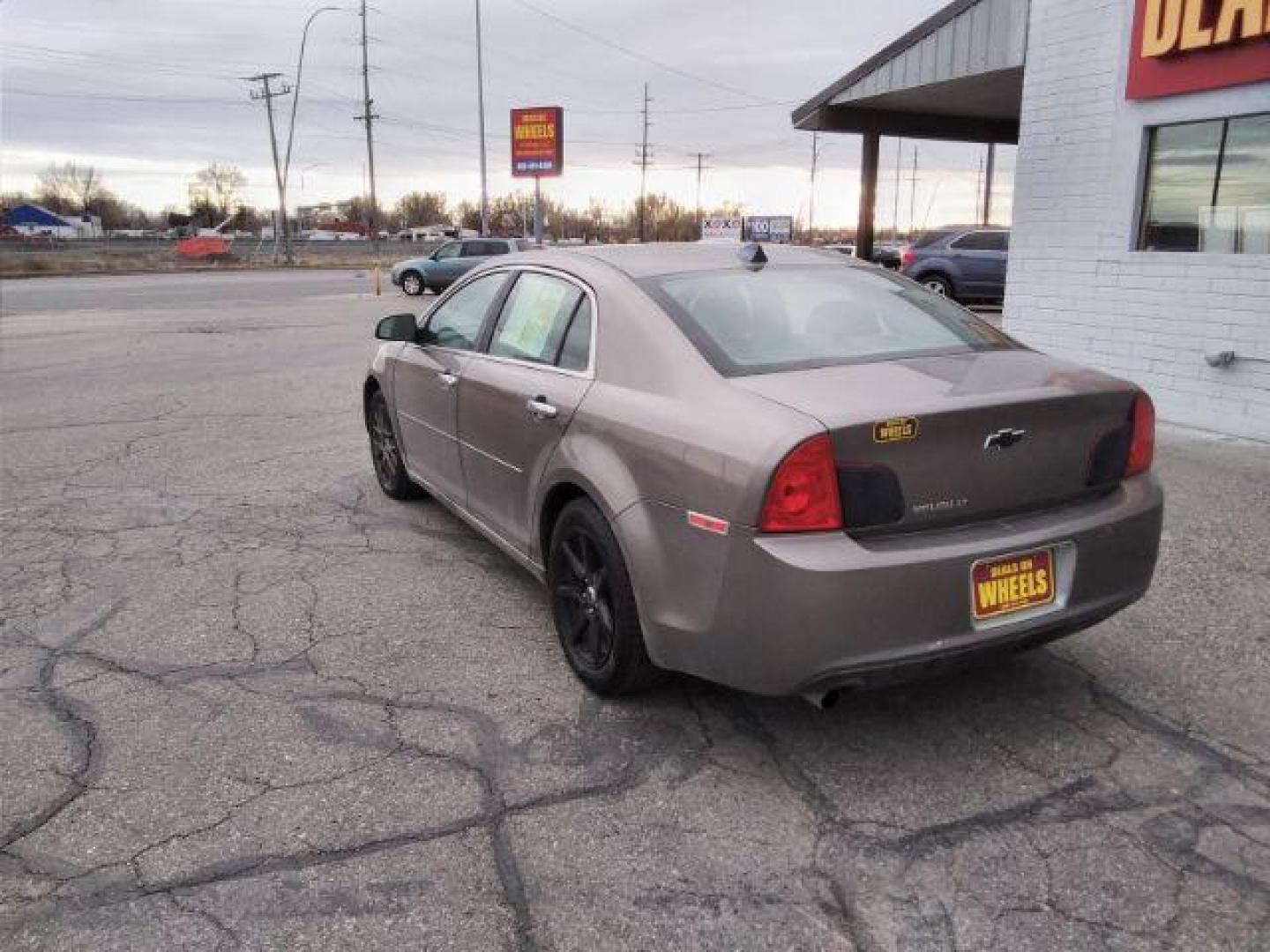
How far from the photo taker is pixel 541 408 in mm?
3826

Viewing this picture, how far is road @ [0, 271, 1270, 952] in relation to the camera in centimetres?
248

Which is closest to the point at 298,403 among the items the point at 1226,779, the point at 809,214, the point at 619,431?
the point at 619,431

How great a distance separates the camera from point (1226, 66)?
772 centimetres

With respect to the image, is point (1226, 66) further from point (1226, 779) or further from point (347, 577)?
point (347, 577)

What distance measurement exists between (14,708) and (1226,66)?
29.1 ft

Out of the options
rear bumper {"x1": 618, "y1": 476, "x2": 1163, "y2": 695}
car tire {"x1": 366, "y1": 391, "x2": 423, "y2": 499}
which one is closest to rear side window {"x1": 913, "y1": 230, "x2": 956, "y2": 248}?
car tire {"x1": 366, "y1": 391, "x2": 423, "y2": 499}

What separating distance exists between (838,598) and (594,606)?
105 cm

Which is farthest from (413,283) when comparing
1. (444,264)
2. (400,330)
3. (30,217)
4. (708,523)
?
(30,217)

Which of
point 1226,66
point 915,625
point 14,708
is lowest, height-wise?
point 14,708

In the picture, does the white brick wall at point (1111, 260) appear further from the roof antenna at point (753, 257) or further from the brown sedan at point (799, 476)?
the roof antenna at point (753, 257)

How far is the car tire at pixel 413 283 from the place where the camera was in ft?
89.7

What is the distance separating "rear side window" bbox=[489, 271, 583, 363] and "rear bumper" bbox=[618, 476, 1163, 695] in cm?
114

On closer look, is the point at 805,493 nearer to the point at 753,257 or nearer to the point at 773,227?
the point at 753,257

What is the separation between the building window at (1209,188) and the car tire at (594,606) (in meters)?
6.91
